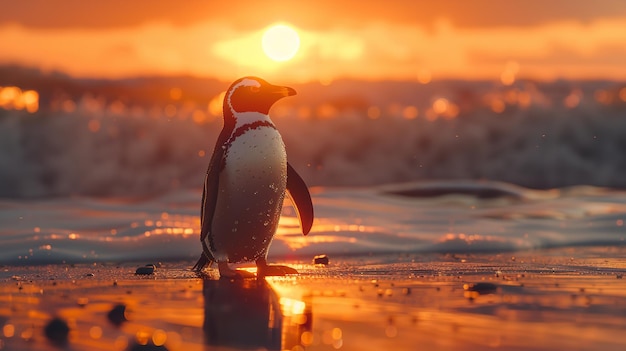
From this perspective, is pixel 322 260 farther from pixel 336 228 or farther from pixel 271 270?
pixel 336 228

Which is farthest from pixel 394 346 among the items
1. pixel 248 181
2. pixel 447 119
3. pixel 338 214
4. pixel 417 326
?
pixel 447 119

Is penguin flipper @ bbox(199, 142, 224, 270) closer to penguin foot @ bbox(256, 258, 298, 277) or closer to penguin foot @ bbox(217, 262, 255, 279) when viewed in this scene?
penguin foot @ bbox(217, 262, 255, 279)

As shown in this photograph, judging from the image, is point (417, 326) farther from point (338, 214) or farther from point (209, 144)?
point (209, 144)

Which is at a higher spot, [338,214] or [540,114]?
[540,114]

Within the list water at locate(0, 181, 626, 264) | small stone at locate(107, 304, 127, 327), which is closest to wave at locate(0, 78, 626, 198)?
water at locate(0, 181, 626, 264)

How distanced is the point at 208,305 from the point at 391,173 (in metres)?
16.3

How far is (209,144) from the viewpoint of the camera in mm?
22031

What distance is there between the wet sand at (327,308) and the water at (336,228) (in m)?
0.98

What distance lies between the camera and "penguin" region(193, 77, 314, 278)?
7031mm

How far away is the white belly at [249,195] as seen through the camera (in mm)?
7020

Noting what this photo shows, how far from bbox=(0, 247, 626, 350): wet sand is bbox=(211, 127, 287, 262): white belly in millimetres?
326

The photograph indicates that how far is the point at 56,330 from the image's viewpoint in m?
4.63

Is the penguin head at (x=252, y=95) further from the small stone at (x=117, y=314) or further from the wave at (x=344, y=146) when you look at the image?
the wave at (x=344, y=146)

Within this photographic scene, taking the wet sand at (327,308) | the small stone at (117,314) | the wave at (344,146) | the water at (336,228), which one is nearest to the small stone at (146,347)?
the wet sand at (327,308)
